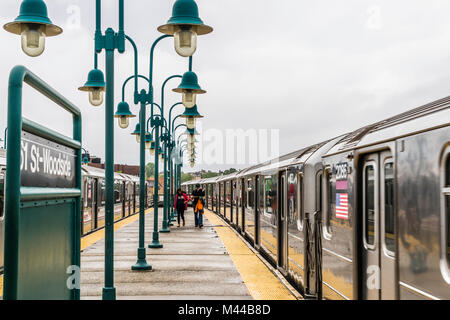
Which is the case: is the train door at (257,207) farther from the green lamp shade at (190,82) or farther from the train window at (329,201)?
the train window at (329,201)

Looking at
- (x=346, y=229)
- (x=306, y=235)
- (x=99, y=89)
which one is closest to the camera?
(x=346, y=229)

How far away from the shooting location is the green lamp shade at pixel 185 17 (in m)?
7.70

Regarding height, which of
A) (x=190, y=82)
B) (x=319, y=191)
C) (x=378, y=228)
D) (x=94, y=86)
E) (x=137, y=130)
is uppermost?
(x=190, y=82)

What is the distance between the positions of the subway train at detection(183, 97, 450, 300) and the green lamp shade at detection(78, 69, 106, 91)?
3.74m

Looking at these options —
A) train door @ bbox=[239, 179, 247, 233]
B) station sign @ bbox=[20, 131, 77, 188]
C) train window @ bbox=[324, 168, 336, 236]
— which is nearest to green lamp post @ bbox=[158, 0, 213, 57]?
train window @ bbox=[324, 168, 336, 236]

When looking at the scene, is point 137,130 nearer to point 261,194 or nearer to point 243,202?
point 243,202

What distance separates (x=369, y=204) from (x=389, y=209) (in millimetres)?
626

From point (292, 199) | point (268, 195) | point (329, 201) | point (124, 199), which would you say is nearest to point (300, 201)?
point (292, 199)

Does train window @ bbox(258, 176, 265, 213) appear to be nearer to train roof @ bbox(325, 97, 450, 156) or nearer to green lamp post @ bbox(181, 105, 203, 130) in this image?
green lamp post @ bbox(181, 105, 203, 130)

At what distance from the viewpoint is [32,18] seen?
6852mm

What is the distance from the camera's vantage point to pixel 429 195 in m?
4.31

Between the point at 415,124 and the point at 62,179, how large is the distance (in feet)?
10.3
